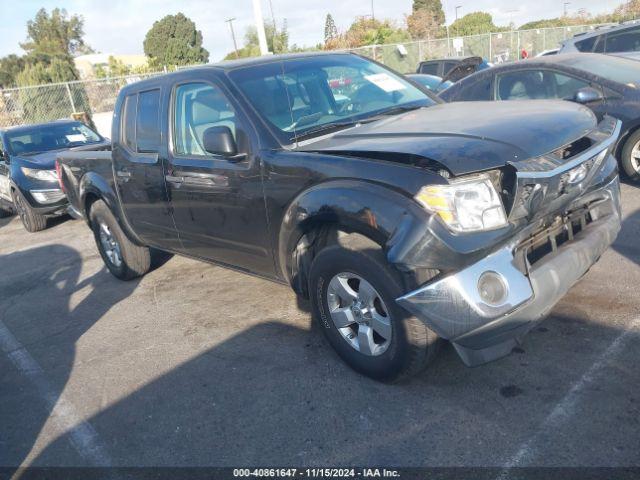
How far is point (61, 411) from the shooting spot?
11.9ft

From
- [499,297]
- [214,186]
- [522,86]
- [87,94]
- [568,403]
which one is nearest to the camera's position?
[499,297]

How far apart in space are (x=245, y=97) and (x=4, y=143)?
7.69m

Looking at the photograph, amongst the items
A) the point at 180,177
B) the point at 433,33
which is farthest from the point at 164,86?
the point at 433,33

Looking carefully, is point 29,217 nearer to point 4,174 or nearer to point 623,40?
point 4,174

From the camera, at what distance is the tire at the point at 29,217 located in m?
8.98

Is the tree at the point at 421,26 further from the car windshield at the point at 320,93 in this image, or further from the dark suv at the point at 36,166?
the car windshield at the point at 320,93

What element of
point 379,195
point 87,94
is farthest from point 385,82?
point 87,94

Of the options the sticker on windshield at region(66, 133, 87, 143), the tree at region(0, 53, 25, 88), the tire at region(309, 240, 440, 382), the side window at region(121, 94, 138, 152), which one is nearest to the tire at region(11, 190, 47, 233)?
the sticker on windshield at region(66, 133, 87, 143)

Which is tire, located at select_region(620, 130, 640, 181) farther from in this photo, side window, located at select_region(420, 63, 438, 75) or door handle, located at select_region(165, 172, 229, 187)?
side window, located at select_region(420, 63, 438, 75)

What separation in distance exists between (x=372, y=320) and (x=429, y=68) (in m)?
14.0

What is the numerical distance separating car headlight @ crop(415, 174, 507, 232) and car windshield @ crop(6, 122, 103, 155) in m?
8.62

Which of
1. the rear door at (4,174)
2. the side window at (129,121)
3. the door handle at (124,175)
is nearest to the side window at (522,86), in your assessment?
the side window at (129,121)

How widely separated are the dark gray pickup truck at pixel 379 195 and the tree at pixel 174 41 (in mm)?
56462

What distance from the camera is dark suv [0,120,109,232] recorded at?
8805 millimetres
